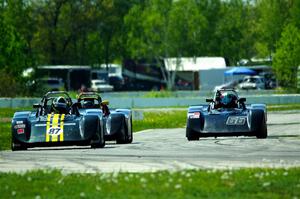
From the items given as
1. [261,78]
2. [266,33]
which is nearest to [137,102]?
[261,78]

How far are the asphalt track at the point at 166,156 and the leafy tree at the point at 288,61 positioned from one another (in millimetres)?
50178

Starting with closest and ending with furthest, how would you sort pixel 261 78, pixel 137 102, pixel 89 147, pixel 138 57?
pixel 89 147, pixel 137 102, pixel 261 78, pixel 138 57

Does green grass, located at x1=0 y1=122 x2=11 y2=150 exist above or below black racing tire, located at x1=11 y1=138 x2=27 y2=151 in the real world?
below

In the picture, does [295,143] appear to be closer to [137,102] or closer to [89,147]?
[89,147]

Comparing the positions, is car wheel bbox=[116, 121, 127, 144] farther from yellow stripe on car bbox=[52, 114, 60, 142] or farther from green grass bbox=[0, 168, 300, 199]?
green grass bbox=[0, 168, 300, 199]

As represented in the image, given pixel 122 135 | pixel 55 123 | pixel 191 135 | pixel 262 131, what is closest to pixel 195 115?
pixel 191 135

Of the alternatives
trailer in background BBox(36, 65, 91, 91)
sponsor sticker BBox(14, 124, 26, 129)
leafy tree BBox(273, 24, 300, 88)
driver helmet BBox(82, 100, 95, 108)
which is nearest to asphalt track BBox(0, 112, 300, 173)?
sponsor sticker BBox(14, 124, 26, 129)

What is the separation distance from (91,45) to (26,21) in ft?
41.1

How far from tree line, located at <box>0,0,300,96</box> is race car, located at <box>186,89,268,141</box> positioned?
63664mm

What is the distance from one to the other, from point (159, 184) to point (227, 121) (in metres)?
12.6

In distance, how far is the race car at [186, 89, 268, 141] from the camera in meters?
26.8

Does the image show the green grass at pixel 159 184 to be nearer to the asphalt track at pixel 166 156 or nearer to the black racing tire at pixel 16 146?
the asphalt track at pixel 166 156

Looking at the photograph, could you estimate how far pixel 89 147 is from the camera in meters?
24.8

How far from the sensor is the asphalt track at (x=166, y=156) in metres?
18.1
